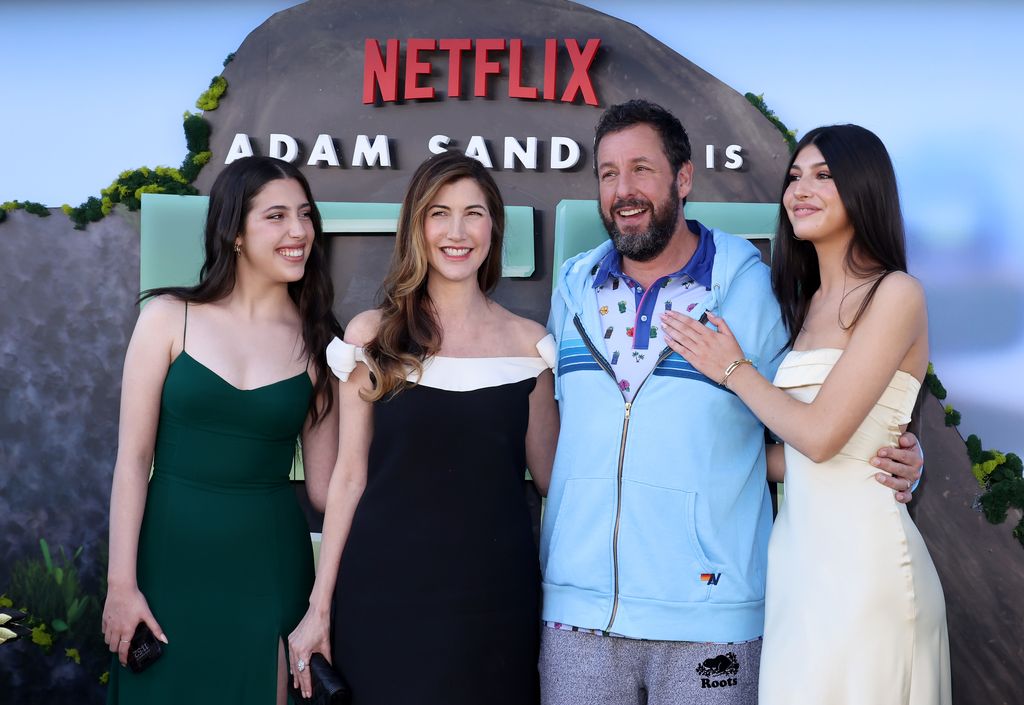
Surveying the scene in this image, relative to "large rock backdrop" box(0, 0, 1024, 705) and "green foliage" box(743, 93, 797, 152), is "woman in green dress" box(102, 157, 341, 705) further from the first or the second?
"green foliage" box(743, 93, 797, 152)

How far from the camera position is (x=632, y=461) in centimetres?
237

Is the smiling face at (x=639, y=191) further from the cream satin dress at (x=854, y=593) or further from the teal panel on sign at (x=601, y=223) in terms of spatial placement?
the teal panel on sign at (x=601, y=223)

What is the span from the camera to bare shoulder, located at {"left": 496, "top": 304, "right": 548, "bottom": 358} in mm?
2643

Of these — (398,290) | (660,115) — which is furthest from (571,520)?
(660,115)

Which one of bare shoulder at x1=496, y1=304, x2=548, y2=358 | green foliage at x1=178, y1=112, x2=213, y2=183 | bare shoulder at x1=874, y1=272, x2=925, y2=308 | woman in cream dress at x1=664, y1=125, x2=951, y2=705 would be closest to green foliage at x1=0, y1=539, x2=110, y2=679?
green foliage at x1=178, y1=112, x2=213, y2=183

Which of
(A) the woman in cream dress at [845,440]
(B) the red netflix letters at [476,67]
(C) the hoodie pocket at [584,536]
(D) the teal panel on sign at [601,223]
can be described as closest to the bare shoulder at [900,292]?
(A) the woman in cream dress at [845,440]

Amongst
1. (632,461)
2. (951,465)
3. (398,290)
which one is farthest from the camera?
(951,465)

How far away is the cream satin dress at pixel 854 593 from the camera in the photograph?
2.14m

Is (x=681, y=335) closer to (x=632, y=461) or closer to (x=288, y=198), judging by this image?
(x=632, y=461)

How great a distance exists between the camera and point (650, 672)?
2324 millimetres

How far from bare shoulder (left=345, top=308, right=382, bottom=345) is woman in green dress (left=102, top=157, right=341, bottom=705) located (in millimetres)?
252

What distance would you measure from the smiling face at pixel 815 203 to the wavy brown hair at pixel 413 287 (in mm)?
774

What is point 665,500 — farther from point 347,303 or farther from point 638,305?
point 347,303

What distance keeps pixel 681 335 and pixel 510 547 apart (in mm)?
666
